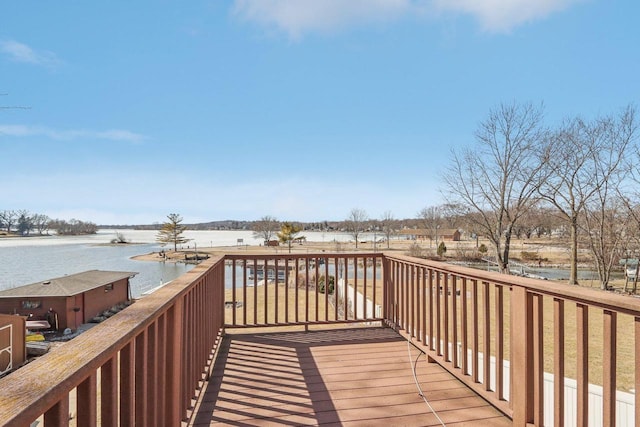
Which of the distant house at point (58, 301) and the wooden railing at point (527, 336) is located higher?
the wooden railing at point (527, 336)

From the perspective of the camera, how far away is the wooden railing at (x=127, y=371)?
0.64 meters

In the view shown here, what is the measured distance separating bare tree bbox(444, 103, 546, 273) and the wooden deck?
46.2 feet

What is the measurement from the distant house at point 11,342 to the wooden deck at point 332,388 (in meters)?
13.1

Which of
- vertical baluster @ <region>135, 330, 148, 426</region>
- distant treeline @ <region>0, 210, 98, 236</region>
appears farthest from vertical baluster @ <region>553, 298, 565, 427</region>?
distant treeline @ <region>0, 210, 98, 236</region>

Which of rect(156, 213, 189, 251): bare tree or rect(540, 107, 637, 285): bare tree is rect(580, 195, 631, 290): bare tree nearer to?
rect(540, 107, 637, 285): bare tree

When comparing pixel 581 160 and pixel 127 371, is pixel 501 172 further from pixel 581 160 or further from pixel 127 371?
pixel 127 371

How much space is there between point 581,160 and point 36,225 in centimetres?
9092

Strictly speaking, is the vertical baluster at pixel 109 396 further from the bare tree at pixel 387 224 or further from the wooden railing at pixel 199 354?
the bare tree at pixel 387 224

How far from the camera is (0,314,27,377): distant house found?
1182cm

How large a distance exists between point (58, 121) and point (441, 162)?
71.4 ft

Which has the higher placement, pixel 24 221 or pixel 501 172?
pixel 501 172

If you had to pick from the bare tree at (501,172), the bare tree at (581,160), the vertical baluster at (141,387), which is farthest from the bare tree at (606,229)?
the vertical baluster at (141,387)

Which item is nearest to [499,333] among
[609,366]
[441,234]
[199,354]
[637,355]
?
[609,366]

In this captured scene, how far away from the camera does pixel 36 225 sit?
73.8 m
